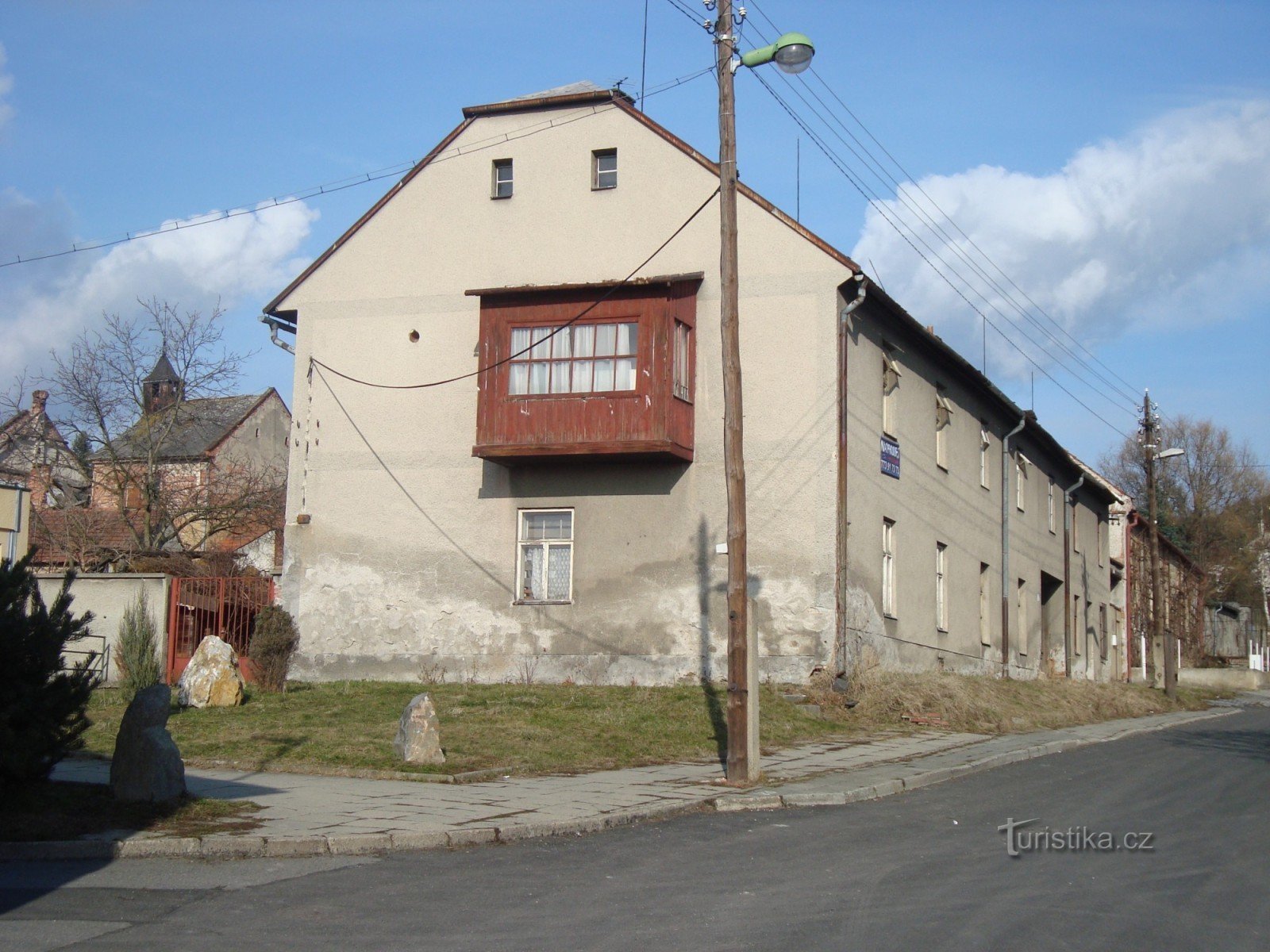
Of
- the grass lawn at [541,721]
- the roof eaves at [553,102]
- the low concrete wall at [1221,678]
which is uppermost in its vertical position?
the roof eaves at [553,102]

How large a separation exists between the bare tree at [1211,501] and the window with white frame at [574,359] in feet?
181

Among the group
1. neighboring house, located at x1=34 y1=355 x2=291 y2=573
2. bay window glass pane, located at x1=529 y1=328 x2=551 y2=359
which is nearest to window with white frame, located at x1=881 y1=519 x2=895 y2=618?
bay window glass pane, located at x1=529 y1=328 x2=551 y2=359

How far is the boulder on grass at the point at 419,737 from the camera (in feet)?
43.5

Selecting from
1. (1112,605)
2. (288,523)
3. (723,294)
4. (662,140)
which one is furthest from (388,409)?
(1112,605)

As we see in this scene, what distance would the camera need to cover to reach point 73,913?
7.29m

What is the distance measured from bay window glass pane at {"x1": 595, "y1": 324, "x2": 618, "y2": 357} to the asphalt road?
10.9 m

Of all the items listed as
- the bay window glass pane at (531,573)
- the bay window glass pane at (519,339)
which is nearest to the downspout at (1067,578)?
the bay window glass pane at (531,573)

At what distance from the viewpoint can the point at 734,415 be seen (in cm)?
1324

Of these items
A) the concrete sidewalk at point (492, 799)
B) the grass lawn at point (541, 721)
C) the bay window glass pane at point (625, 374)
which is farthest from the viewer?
the bay window glass pane at point (625, 374)

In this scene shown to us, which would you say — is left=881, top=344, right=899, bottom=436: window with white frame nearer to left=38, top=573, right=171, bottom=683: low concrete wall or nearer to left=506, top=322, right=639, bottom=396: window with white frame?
left=506, top=322, right=639, bottom=396: window with white frame

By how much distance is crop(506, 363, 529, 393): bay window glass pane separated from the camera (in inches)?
839

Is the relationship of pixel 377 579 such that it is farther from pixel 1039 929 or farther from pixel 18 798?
pixel 1039 929

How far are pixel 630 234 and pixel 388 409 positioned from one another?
5.46 meters

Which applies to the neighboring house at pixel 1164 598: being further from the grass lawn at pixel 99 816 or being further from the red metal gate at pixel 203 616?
the grass lawn at pixel 99 816
